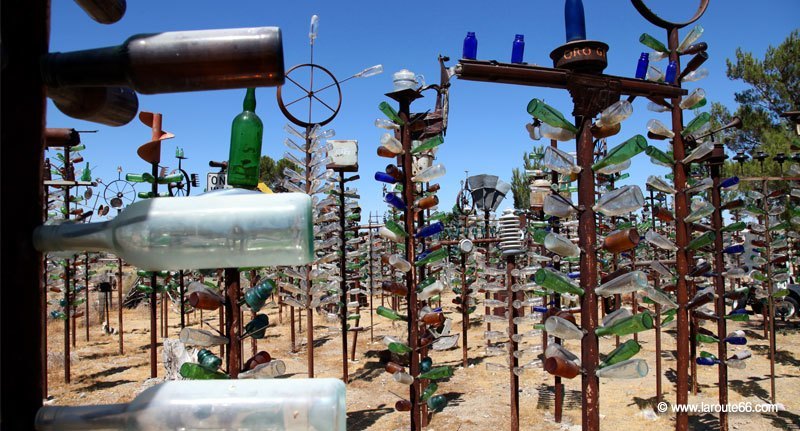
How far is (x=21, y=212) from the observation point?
59 centimetres

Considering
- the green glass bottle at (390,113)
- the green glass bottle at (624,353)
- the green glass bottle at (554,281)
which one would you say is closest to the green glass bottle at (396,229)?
the green glass bottle at (390,113)

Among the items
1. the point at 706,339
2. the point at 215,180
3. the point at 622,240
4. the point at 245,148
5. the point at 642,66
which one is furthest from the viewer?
the point at 215,180

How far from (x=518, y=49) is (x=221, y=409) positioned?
2.21m

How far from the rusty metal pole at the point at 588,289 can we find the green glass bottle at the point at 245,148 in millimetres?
1575

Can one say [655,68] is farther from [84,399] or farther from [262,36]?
[84,399]

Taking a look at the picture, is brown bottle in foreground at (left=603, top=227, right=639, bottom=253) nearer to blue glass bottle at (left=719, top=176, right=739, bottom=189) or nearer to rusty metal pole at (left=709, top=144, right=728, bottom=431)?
rusty metal pole at (left=709, top=144, right=728, bottom=431)

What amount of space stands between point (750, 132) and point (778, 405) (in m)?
10.7

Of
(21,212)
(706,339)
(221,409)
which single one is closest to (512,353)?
(706,339)

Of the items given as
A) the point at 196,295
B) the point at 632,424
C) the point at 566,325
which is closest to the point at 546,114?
the point at 566,325

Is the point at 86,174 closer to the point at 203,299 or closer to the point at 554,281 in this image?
Answer: the point at 203,299

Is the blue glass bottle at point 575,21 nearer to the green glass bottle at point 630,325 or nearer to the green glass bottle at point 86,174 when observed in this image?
the green glass bottle at point 630,325

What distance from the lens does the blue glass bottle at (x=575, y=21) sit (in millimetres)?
→ 2434

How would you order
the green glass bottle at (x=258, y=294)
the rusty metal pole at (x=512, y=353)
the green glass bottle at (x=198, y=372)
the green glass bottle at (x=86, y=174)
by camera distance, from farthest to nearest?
the green glass bottle at (x=86, y=174), the rusty metal pole at (x=512, y=353), the green glass bottle at (x=258, y=294), the green glass bottle at (x=198, y=372)

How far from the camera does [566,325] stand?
7.92 ft
